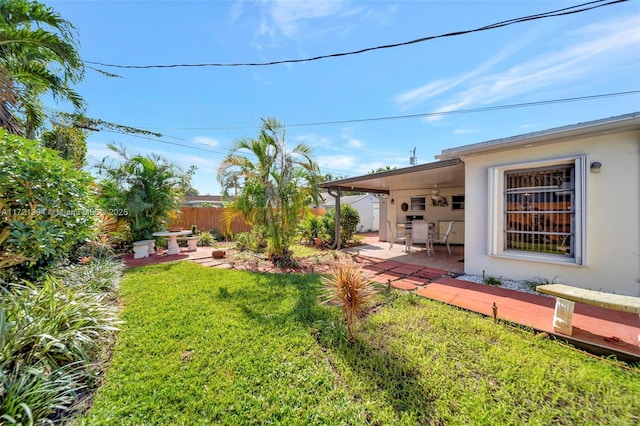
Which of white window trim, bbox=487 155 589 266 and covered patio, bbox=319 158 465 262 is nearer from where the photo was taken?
white window trim, bbox=487 155 589 266

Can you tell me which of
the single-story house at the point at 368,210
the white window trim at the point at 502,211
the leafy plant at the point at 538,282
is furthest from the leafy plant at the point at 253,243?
the single-story house at the point at 368,210

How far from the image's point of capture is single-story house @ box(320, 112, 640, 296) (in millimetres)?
4086

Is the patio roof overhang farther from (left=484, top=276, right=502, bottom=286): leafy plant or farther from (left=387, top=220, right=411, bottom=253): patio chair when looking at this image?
(left=484, top=276, right=502, bottom=286): leafy plant

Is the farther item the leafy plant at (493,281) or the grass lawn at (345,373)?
the leafy plant at (493,281)

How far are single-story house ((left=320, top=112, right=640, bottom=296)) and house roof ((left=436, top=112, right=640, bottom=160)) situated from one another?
1 centimetres

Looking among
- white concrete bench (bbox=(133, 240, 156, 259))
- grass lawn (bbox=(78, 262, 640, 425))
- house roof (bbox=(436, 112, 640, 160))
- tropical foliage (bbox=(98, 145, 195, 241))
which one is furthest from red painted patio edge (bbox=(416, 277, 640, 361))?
tropical foliage (bbox=(98, 145, 195, 241))

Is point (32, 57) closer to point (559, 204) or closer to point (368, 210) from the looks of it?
point (559, 204)

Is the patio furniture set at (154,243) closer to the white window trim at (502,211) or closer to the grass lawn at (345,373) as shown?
the grass lawn at (345,373)

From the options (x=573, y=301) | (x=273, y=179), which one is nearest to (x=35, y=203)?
(x=273, y=179)

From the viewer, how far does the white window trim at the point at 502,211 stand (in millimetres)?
4344

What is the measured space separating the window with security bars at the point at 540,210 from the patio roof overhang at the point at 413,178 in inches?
56.1

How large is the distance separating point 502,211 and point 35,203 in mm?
8636

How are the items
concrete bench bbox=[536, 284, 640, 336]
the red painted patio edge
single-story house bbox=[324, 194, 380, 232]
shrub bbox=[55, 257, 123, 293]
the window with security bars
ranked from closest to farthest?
concrete bench bbox=[536, 284, 640, 336] → the red painted patio edge → shrub bbox=[55, 257, 123, 293] → the window with security bars → single-story house bbox=[324, 194, 380, 232]

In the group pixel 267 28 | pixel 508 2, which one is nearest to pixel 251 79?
pixel 267 28
